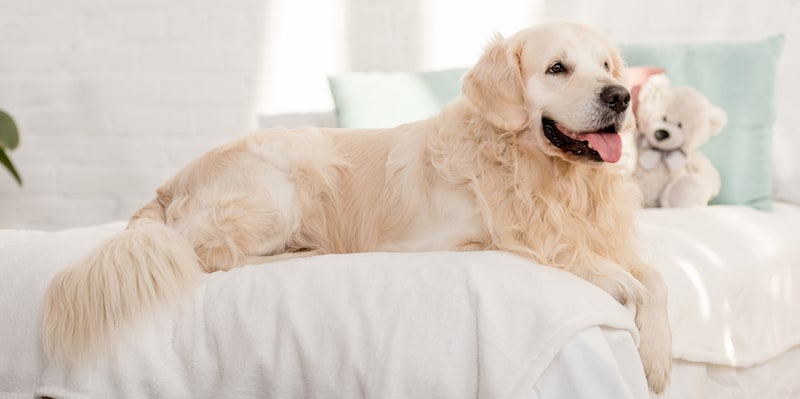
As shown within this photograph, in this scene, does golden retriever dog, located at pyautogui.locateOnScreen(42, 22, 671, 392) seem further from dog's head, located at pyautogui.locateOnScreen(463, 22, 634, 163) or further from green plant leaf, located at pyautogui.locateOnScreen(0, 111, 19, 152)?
green plant leaf, located at pyautogui.locateOnScreen(0, 111, 19, 152)

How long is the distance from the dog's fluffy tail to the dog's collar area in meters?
0.77

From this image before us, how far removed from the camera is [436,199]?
6.10 feet

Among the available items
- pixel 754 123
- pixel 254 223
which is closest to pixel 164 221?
pixel 254 223

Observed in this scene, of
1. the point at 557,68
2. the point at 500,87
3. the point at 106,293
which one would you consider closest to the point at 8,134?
the point at 106,293

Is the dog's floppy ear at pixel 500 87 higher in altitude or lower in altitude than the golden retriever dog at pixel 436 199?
higher

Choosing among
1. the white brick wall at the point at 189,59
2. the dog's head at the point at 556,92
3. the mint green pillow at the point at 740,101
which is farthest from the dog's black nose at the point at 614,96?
the white brick wall at the point at 189,59

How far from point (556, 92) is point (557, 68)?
0.06m

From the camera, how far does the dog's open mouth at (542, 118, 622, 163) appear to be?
5.49 feet

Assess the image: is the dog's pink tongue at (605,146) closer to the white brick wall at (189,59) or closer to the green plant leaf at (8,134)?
the white brick wall at (189,59)

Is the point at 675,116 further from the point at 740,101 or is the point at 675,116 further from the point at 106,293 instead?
the point at 106,293

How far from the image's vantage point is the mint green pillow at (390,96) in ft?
9.29

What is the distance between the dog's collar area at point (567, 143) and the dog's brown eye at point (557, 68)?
10cm

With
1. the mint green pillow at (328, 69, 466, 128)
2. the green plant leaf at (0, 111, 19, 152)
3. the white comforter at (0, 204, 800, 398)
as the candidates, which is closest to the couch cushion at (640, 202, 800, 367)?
the white comforter at (0, 204, 800, 398)

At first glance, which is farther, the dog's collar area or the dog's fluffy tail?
the dog's collar area
